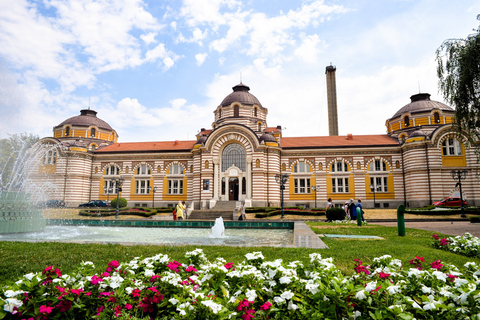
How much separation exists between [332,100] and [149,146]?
123 ft

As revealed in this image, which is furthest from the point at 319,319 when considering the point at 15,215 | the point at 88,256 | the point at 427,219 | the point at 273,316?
the point at 427,219

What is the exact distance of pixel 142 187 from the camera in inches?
1652

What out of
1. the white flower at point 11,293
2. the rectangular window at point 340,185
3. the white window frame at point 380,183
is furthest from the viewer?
the rectangular window at point 340,185

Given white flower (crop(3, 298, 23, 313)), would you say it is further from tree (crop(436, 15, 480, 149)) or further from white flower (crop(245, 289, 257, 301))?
tree (crop(436, 15, 480, 149))

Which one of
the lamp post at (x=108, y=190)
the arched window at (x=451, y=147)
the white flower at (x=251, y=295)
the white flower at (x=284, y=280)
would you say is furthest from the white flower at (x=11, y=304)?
the lamp post at (x=108, y=190)

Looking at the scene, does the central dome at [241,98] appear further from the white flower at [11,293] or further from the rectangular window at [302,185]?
the white flower at [11,293]

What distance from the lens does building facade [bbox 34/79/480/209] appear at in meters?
35.1

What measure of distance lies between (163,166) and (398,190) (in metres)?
29.9

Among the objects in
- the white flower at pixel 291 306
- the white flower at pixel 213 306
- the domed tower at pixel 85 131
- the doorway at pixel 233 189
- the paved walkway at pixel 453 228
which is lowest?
the paved walkway at pixel 453 228

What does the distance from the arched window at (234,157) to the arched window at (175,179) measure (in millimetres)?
7436

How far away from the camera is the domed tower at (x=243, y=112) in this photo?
40.7 m

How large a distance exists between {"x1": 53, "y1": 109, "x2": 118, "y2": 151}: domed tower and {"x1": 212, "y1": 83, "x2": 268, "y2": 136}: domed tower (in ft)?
63.7

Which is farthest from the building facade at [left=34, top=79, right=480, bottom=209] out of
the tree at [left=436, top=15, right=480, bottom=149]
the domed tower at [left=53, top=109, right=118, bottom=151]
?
the tree at [left=436, top=15, right=480, bottom=149]

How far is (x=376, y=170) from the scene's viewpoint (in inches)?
1502
